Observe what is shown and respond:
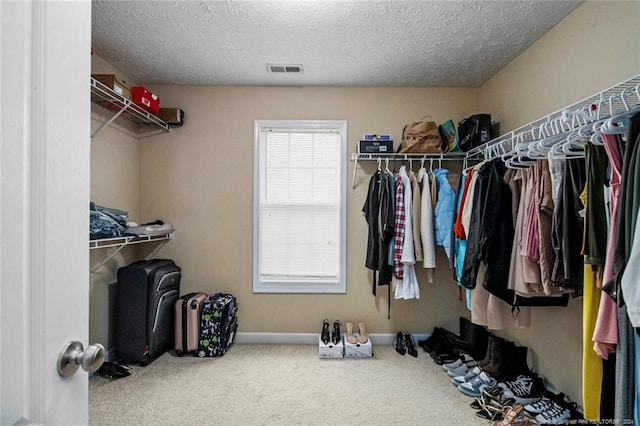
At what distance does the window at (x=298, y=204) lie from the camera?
3.02 m

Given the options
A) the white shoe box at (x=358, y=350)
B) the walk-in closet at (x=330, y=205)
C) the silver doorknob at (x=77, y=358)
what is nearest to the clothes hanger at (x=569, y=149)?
the walk-in closet at (x=330, y=205)

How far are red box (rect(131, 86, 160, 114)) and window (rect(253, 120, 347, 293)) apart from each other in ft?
2.98

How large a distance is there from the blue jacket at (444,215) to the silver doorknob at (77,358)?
7.54 feet

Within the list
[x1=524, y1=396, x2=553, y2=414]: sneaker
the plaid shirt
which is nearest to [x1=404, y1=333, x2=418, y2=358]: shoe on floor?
the plaid shirt

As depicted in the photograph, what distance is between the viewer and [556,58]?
2031mm

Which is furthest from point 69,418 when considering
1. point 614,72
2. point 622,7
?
point 622,7

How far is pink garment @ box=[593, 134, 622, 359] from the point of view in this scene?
3.64 feet

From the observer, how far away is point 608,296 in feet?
3.73

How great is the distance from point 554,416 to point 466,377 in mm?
550

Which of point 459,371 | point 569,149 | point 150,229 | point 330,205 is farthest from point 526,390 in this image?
point 150,229

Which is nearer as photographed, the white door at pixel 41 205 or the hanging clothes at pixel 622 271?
the white door at pixel 41 205

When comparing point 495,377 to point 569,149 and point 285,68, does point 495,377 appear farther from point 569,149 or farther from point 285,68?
point 285,68

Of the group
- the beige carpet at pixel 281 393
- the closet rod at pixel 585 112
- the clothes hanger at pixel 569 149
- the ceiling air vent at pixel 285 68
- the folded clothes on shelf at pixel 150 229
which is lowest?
the beige carpet at pixel 281 393

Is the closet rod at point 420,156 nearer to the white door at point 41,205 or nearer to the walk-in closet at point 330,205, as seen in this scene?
the walk-in closet at point 330,205
